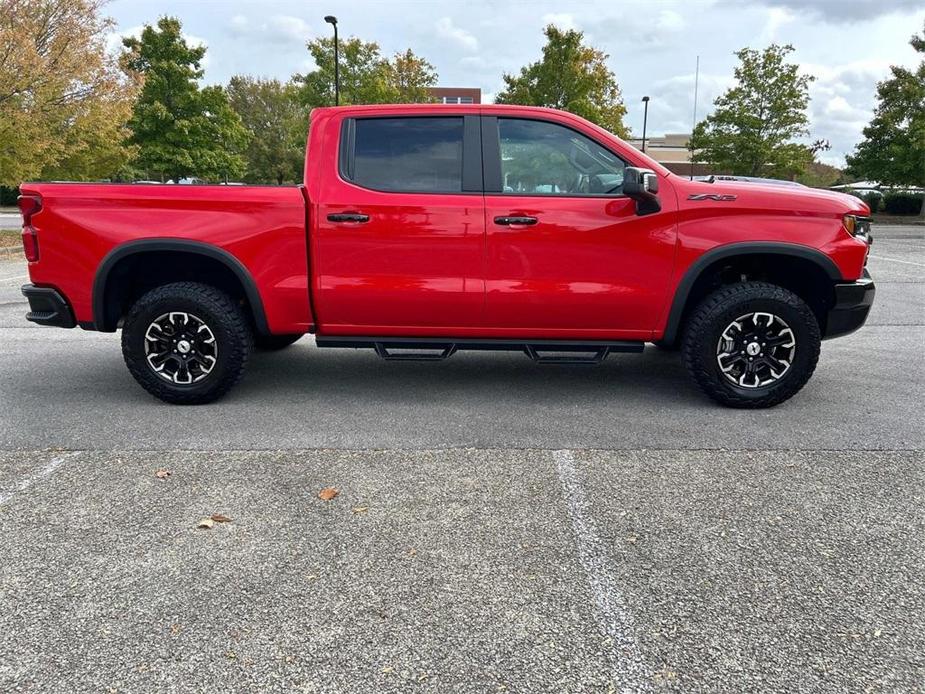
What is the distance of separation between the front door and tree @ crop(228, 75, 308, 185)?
47.3 m

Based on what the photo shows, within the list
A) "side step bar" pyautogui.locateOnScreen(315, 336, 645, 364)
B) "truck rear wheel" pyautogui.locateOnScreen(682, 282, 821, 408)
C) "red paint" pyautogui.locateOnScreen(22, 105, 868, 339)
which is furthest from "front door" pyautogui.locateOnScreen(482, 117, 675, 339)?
"truck rear wheel" pyautogui.locateOnScreen(682, 282, 821, 408)

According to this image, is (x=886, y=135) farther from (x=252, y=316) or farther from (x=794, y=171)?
(x=252, y=316)

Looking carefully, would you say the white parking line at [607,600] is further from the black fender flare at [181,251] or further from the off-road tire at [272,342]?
the off-road tire at [272,342]

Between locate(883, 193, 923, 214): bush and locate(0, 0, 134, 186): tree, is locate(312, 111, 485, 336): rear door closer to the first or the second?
locate(0, 0, 134, 186): tree

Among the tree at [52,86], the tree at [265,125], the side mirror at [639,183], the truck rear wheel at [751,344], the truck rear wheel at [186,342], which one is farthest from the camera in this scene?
the tree at [265,125]

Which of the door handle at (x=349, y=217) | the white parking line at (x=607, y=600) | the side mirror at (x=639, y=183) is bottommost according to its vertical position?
the white parking line at (x=607, y=600)

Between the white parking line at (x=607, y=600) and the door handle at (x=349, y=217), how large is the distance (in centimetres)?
208

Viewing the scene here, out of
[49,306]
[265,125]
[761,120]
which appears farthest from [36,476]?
[265,125]

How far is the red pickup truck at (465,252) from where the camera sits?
441cm

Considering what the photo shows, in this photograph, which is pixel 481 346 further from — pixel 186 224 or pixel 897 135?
pixel 897 135

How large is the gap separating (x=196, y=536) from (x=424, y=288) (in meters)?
2.16

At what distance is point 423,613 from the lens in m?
2.45

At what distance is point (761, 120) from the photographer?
3009 cm

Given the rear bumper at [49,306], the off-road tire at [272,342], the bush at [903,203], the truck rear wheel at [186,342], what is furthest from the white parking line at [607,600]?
the bush at [903,203]
